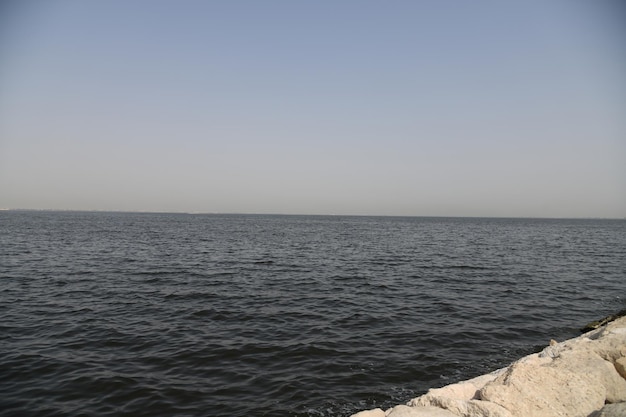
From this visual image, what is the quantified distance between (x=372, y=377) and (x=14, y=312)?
15.5 meters

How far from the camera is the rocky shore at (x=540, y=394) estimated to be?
18.0ft

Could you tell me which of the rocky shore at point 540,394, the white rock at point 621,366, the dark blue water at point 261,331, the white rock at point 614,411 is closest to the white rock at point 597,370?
the rocky shore at point 540,394

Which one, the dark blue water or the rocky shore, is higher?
the rocky shore

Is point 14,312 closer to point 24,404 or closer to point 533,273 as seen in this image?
point 24,404

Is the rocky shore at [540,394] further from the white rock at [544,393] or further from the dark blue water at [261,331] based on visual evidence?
the dark blue water at [261,331]

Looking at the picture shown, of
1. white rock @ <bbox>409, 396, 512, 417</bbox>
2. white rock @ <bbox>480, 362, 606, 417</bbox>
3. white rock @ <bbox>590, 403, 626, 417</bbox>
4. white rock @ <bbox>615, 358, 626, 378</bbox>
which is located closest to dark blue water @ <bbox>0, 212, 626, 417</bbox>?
white rock @ <bbox>409, 396, 512, 417</bbox>

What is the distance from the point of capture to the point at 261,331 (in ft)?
43.2

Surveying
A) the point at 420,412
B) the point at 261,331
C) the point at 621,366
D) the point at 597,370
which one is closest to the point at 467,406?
the point at 420,412

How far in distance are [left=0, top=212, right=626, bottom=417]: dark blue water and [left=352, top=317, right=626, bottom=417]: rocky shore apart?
279cm

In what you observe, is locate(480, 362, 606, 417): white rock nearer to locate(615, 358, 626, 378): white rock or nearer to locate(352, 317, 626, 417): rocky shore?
locate(352, 317, 626, 417): rocky shore

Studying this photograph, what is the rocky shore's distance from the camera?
18.0ft

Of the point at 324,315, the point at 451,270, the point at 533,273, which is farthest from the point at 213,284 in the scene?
the point at 533,273

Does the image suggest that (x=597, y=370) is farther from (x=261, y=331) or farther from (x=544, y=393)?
(x=261, y=331)

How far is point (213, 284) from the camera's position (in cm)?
2105
